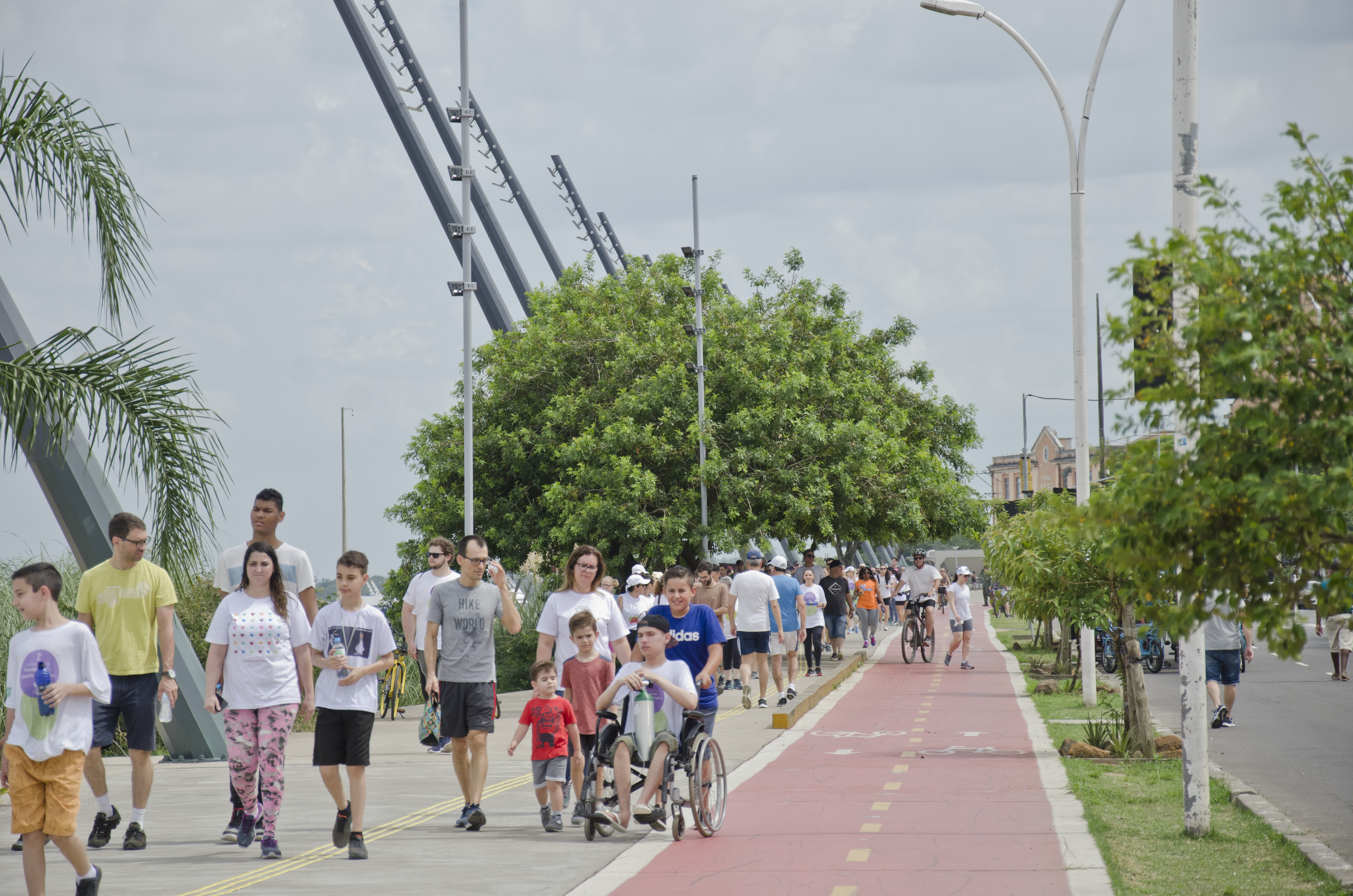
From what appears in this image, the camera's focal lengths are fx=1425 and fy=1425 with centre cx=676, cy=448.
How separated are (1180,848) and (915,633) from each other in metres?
18.6

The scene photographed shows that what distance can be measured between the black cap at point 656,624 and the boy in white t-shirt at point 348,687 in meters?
1.47

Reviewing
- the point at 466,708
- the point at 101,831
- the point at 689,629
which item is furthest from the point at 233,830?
the point at 689,629

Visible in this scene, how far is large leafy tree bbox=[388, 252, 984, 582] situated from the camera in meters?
27.9

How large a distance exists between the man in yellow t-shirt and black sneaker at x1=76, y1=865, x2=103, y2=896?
5.90ft

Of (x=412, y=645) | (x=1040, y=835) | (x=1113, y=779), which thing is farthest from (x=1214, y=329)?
(x=412, y=645)

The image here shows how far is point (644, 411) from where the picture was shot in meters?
29.6

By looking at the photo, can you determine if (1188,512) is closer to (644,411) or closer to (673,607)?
(673,607)

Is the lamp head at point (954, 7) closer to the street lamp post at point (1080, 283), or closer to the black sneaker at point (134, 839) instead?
the street lamp post at point (1080, 283)

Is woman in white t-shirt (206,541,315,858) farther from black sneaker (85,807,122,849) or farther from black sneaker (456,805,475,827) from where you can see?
black sneaker (456,805,475,827)

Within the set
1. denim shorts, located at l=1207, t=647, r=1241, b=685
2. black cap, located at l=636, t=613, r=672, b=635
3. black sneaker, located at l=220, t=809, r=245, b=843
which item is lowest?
black sneaker, located at l=220, t=809, r=245, b=843

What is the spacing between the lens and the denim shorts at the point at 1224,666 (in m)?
13.8

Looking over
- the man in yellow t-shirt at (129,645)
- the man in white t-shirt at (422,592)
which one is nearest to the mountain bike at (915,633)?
the man in white t-shirt at (422,592)

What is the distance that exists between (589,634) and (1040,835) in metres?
2.98

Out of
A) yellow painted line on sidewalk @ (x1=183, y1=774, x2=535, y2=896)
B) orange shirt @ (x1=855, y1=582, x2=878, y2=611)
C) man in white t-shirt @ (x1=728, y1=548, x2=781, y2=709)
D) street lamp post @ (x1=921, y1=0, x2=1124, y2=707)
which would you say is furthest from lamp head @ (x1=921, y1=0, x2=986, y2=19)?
orange shirt @ (x1=855, y1=582, x2=878, y2=611)
